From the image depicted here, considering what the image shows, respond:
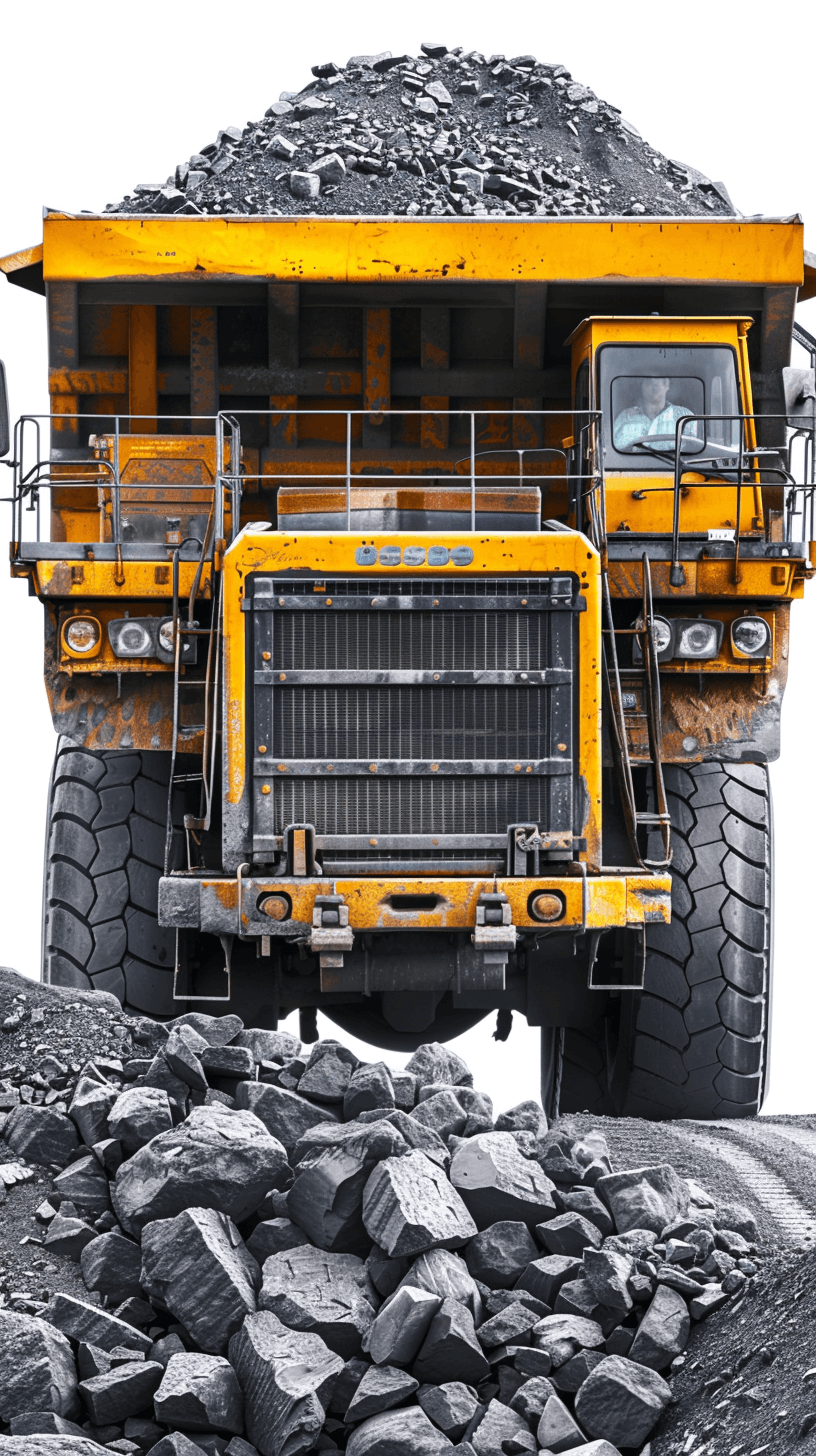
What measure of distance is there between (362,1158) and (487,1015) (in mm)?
3714

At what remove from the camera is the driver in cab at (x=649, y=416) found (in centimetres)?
816

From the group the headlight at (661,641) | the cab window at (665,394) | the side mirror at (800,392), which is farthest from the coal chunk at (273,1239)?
the side mirror at (800,392)

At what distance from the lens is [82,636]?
761cm

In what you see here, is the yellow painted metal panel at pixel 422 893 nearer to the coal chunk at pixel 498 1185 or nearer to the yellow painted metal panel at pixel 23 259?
the coal chunk at pixel 498 1185

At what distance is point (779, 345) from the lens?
8688 mm

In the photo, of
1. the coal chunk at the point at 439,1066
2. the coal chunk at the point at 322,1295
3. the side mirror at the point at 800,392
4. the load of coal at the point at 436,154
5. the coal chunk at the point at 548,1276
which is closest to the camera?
the coal chunk at the point at 322,1295

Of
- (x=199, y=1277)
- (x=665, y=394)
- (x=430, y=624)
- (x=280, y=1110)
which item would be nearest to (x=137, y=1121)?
(x=280, y=1110)

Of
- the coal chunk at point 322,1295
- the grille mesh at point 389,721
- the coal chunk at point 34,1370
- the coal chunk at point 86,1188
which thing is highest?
the grille mesh at point 389,721

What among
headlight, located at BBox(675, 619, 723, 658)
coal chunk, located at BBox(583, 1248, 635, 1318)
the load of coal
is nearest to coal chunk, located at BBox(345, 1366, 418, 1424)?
coal chunk, located at BBox(583, 1248, 635, 1318)

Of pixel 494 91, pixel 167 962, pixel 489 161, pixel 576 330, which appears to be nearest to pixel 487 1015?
pixel 167 962

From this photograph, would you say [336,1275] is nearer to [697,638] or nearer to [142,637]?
[142,637]

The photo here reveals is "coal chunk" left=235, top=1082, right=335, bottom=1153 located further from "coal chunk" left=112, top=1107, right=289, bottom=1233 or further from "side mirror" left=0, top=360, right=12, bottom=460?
"side mirror" left=0, top=360, right=12, bottom=460

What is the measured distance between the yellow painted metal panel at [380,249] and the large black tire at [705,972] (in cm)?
237

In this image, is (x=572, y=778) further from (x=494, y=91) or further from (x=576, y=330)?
(x=494, y=91)
